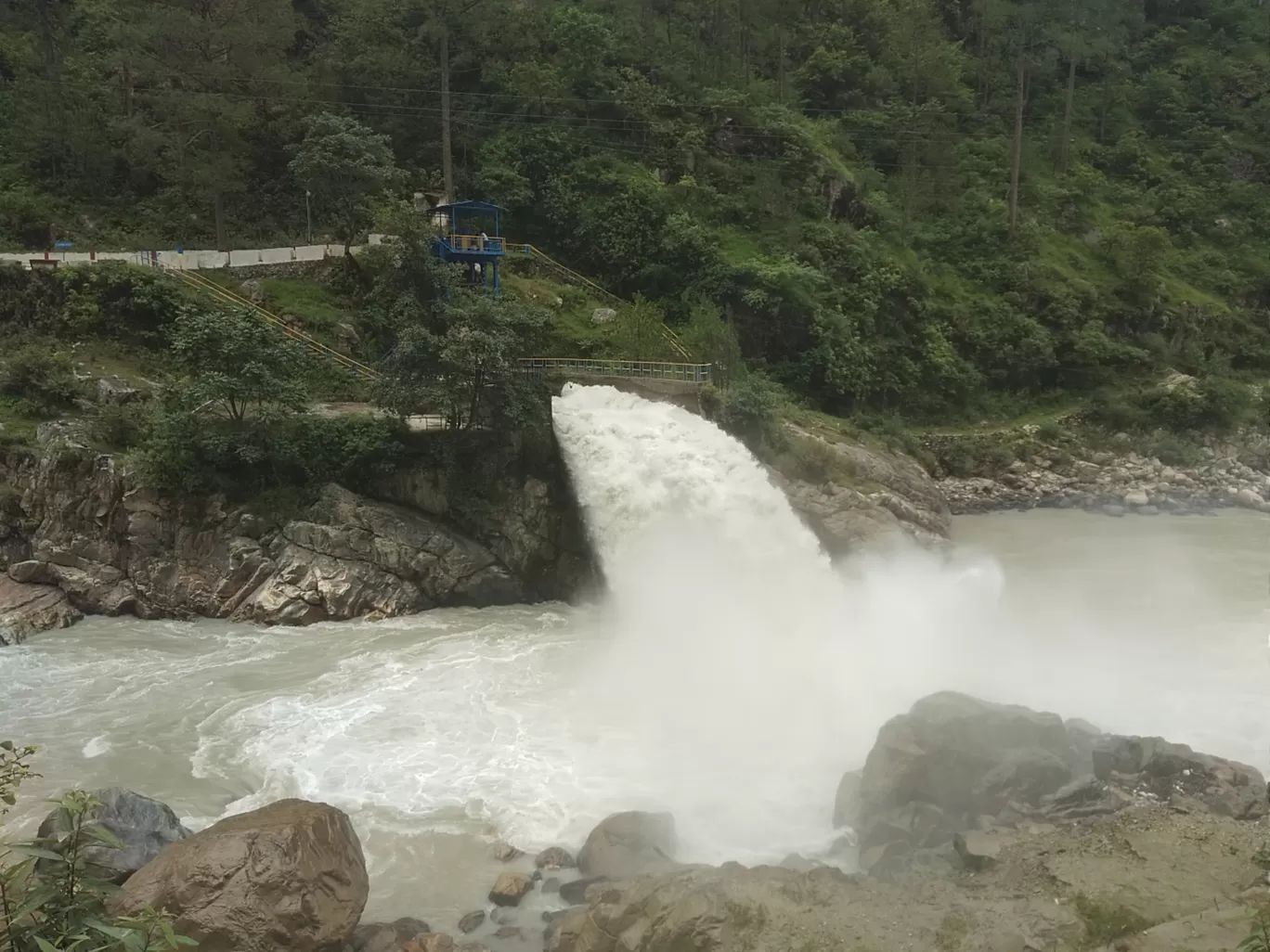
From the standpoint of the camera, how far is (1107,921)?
8.21 meters

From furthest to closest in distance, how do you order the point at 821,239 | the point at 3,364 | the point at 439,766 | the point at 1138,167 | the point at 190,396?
1. the point at 1138,167
2. the point at 821,239
3. the point at 3,364
4. the point at 190,396
5. the point at 439,766

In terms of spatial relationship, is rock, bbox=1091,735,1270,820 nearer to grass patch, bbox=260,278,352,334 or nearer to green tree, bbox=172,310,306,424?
green tree, bbox=172,310,306,424

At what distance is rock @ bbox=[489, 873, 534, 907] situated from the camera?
9781mm

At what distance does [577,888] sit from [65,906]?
592 cm

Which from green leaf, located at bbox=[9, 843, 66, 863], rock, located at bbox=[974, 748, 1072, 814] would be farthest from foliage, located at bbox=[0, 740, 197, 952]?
rock, located at bbox=[974, 748, 1072, 814]

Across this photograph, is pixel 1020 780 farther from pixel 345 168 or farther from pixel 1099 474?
pixel 345 168

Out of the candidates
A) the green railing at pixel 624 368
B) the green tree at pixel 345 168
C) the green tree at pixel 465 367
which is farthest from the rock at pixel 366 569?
the green tree at pixel 345 168

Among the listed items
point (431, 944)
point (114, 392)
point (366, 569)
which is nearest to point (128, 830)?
point (431, 944)

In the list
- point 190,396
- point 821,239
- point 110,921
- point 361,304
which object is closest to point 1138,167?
point 821,239

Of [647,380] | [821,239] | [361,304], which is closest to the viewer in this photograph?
[647,380]

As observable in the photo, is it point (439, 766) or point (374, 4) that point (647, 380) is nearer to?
point (439, 766)

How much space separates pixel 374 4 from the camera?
36.8 meters

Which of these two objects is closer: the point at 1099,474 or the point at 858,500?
the point at 858,500

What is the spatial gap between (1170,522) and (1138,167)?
27.7 m
